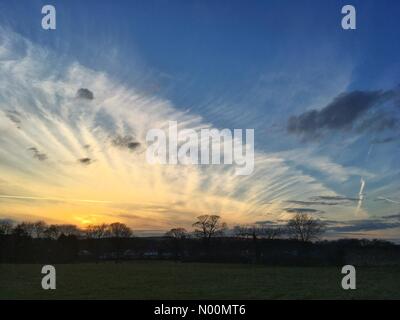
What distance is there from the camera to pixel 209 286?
115 feet

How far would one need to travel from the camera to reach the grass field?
1155 inches

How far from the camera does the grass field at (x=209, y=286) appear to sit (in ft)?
96.2

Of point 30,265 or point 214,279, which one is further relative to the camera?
point 30,265

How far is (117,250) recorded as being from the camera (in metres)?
62.0
